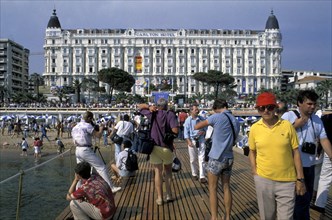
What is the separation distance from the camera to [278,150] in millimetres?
3756

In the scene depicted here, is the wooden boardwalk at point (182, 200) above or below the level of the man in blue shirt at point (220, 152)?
below

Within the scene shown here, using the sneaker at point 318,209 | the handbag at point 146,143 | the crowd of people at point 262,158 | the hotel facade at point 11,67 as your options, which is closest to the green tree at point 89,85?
the hotel facade at point 11,67

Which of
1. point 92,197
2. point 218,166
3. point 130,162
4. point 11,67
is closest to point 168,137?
point 218,166

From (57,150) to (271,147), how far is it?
2576 cm

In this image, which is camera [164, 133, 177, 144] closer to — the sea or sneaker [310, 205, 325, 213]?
the sea

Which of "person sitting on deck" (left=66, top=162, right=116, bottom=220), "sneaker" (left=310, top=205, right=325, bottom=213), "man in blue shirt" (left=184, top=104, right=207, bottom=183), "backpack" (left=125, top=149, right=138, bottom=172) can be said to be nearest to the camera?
"person sitting on deck" (left=66, top=162, right=116, bottom=220)

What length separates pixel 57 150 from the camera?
28.0m

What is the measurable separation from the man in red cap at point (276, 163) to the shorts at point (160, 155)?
2.53 metres

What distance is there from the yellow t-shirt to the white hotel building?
11843cm

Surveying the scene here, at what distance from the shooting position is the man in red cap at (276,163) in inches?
148

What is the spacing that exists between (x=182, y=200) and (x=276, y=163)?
11.2ft

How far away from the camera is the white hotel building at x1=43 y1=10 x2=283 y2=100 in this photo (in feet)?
404

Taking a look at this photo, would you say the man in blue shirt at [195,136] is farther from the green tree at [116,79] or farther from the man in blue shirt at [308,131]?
the green tree at [116,79]

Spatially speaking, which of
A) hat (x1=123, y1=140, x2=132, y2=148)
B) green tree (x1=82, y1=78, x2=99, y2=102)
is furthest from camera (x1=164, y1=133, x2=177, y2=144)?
green tree (x1=82, y1=78, x2=99, y2=102)
